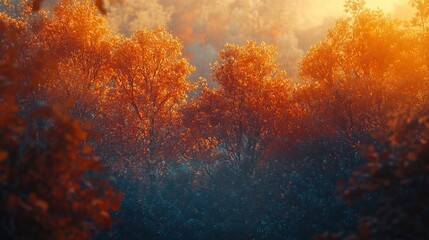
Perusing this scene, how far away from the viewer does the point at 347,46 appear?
41250 mm

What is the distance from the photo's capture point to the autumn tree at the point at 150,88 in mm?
39719

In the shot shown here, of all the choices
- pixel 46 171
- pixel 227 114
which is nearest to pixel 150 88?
pixel 227 114

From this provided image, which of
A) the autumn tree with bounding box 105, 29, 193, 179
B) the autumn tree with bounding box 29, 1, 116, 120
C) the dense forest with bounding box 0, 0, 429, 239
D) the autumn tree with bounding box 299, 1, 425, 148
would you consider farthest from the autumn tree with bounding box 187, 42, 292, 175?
the autumn tree with bounding box 29, 1, 116, 120

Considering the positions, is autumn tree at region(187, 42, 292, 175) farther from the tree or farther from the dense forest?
the tree

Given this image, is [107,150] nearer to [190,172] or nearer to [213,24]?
[190,172]

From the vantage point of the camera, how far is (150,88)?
41531 millimetres

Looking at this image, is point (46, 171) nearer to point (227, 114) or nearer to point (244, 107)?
point (227, 114)

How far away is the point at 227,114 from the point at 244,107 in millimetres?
1659

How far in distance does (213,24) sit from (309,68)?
9624 centimetres

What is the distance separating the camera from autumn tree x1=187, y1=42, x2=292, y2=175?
35.6 metres

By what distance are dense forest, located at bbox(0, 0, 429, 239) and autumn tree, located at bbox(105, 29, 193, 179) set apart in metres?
0.10

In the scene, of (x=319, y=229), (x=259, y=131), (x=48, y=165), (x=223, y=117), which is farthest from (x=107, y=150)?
(x=48, y=165)

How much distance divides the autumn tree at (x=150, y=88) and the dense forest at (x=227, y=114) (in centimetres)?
10

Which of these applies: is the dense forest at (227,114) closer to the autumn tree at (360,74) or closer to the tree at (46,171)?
the autumn tree at (360,74)
